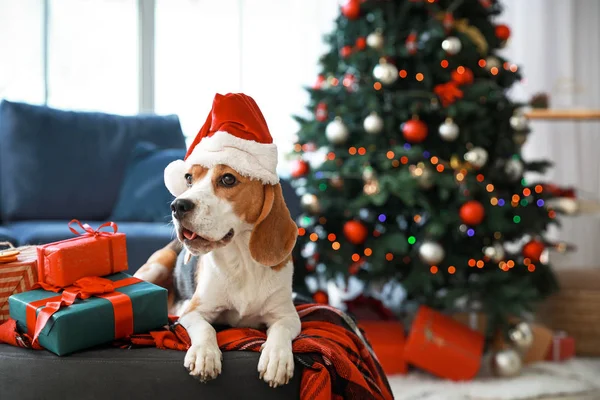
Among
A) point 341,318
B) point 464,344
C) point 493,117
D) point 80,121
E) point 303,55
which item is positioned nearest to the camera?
point 341,318

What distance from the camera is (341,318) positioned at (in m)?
1.72

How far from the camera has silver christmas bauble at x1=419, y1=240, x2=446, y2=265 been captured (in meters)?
2.88

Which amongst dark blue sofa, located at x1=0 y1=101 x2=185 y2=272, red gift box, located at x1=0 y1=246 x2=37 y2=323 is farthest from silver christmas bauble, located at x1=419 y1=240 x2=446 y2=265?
red gift box, located at x1=0 y1=246 x2=37 y2=323

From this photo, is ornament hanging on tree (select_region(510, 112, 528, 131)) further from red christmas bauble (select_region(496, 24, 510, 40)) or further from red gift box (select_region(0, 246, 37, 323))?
red gift box (select_region(0, 246, 37, 323))

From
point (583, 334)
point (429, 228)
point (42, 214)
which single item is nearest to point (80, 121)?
point (42, 214)

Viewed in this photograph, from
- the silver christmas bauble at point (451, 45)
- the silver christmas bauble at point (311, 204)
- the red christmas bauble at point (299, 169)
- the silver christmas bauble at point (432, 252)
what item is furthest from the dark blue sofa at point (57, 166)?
the silver christmas bauble at point (451, 45)

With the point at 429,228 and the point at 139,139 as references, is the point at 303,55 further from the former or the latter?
the point at 429,228

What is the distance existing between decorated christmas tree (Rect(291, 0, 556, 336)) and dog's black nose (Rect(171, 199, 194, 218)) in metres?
1.62

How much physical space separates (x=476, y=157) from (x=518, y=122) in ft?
1.17

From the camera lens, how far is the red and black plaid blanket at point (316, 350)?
54.4 inches

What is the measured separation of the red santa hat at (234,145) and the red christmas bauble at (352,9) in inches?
66.9

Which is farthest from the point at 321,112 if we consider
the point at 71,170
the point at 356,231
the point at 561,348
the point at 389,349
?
the point at 561,348

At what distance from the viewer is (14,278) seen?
148 cm

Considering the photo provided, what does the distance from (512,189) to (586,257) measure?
211cm
